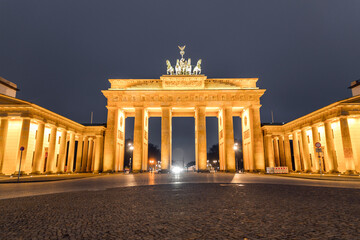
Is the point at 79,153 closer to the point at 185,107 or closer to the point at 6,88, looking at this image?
the point at 6,88

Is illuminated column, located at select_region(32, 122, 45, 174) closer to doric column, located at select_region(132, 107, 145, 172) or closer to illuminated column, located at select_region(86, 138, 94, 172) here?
doric column, located at select_region(132, 107, 145, 172)

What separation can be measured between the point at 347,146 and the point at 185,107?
26119mm

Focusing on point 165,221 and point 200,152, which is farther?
point 200,152

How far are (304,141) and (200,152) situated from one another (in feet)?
63.1

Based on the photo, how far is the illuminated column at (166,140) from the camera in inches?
1530

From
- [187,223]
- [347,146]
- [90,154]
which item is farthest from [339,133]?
[90,154]

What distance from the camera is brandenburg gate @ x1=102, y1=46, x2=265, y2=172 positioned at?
39562 mm

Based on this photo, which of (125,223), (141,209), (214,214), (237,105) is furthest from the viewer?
(237,105)

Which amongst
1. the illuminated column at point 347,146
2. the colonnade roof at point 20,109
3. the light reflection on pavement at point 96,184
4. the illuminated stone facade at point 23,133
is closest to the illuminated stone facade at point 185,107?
the illuminated stone facade at point 23,133

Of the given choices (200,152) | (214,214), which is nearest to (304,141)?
(200,152)

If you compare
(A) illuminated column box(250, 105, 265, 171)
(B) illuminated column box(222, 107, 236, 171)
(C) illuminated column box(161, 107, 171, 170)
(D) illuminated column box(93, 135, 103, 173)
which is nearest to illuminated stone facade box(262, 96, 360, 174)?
(A) illuminated column box(250, 105, 265, 171)

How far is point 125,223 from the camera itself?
4.10 meters

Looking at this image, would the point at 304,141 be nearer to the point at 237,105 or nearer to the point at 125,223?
the point at 237,105

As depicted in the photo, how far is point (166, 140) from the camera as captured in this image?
3972 cm
